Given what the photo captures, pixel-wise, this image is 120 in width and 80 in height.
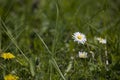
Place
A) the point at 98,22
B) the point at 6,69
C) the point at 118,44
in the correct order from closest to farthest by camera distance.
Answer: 1. the point at 6,69
2. the point at 118,44
3. the point at 98,22

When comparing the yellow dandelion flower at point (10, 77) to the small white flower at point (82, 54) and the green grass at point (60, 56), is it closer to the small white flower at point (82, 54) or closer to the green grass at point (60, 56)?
the green grass at point (60, 56)

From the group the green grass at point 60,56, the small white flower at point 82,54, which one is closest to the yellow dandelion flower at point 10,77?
the green grass at point 60,56

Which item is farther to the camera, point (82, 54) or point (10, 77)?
Answer: point (82, 54)

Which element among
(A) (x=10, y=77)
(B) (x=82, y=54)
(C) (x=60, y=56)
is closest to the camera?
(A) (x=10, y=77)

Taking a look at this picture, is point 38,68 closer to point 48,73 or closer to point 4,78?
point 48,73

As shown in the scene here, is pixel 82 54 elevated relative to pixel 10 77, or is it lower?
elevated

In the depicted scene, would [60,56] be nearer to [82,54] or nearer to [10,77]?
[82,54]

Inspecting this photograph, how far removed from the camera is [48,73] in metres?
1.99

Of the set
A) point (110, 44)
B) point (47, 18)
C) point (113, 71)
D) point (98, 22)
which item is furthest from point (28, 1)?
point (113, 71)

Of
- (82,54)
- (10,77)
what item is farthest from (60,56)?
(10,77)

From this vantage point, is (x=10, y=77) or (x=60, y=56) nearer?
(x=10, y=77)

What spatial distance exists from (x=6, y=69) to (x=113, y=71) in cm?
59

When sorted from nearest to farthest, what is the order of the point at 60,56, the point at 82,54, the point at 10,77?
the point at 10,77 < the point at 82,54 < the point at 60,56

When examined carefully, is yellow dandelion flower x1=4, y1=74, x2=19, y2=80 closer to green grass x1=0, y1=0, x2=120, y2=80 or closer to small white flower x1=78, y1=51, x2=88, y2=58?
green grass x1=0, y1=0, x2=120, y2=80
